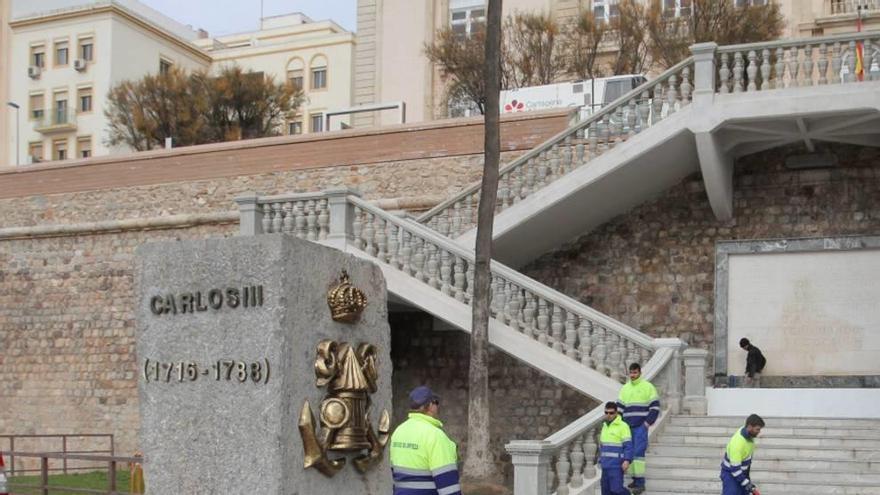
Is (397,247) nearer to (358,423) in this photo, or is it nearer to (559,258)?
(559,258)

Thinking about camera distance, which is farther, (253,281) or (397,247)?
(397,247)

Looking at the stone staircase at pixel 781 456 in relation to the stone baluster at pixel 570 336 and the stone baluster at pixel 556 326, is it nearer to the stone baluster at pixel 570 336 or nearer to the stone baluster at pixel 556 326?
the stone baluster at pixel 570 336

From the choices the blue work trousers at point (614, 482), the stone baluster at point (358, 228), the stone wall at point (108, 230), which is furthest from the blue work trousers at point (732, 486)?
the stone wall at point (108, 230)

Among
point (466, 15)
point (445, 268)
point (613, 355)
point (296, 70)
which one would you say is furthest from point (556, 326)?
point (296, 70)

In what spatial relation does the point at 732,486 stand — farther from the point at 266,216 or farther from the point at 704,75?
the point at 266,216

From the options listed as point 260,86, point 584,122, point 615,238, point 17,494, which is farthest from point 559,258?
point 260,86

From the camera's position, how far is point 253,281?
706 centimetres

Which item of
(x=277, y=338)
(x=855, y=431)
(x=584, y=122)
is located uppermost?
(x=584, y=122)

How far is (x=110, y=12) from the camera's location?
1992 inches

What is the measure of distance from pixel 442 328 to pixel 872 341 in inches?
257

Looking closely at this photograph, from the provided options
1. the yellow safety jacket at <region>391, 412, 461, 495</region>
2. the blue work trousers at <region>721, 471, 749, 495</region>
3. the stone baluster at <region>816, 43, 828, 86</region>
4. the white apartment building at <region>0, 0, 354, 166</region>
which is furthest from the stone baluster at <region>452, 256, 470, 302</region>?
the white apartment building at <region>0, 0, 354, 166</region>

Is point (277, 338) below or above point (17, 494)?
above

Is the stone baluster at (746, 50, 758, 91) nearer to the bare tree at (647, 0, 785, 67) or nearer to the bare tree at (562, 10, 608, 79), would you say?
the bare tree at (647, 0, 785, 67)

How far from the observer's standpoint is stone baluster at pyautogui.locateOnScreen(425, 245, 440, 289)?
1803 cm
